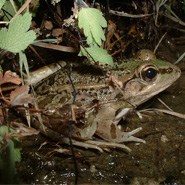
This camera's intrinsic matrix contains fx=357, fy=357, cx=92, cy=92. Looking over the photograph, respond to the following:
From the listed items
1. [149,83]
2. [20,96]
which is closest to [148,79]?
[149,83]

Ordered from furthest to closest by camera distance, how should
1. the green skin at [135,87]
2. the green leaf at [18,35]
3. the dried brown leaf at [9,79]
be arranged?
the green skin at [135,87] → the dried brown leaf at [9,79] → the green leaf at [18,35]

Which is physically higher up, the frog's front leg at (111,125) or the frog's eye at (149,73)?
the frog's eye at (149,73)

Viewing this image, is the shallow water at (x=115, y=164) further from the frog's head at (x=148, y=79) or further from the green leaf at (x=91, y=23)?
the green leaf at (x=91, y=23)

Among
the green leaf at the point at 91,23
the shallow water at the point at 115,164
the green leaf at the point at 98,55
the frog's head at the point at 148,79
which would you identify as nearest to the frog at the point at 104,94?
the frog's head at the point at 148,79

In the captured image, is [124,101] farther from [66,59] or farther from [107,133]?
[66,59]

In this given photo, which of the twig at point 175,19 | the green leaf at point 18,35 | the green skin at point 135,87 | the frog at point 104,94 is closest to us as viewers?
the green leaf at point 18,35

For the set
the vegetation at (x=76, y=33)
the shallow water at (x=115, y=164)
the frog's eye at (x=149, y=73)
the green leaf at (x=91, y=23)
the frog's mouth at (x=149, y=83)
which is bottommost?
the shallow water at (x=115, y=164)

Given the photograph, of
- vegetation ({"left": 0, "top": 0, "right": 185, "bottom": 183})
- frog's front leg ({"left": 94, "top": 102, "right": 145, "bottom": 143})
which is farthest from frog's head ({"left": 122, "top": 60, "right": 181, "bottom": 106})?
vegetation ({"left": 0, "top": 0, "right": 185, "bottom": 183})

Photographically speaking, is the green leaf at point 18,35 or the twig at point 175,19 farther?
the twig at point 175,19

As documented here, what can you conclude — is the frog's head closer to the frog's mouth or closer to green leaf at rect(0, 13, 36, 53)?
the frog's mouth
